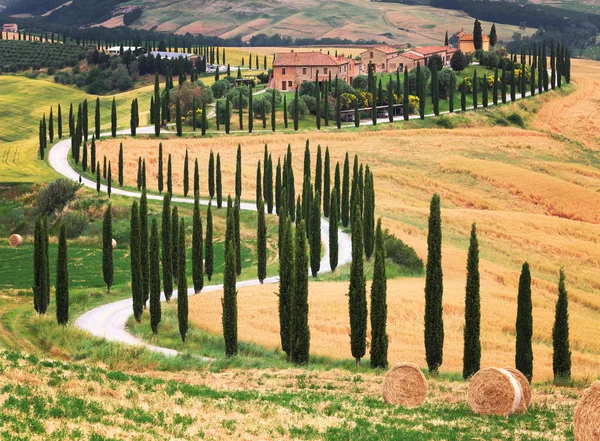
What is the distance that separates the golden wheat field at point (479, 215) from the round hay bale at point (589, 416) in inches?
666

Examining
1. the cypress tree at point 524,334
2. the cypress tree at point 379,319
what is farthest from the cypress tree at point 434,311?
the cypress tree at point 524,334

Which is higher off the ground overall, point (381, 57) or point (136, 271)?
point (381, 57)

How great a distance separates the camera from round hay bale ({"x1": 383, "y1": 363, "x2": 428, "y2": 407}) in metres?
35.6

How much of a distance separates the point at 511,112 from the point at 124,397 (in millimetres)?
124004

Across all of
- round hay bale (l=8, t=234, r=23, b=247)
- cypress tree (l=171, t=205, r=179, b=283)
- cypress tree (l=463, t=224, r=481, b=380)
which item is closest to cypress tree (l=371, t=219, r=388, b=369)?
cypress tree (l=463, t=224, r=481, b=380)

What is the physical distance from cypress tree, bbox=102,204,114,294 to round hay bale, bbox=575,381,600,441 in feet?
127

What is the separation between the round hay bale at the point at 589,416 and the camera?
90.5ft

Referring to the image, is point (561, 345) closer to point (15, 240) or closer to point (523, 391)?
point (523, 391)

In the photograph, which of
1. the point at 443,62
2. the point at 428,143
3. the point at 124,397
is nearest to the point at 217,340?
the point at 124,397

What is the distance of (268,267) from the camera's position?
7512cm

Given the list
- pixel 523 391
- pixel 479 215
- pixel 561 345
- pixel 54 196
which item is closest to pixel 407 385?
pixel 523 391

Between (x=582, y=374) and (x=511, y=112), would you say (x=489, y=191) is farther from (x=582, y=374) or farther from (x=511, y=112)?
(x=582, y=374)

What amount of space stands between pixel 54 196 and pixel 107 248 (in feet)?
106

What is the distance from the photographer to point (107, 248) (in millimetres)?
63031
